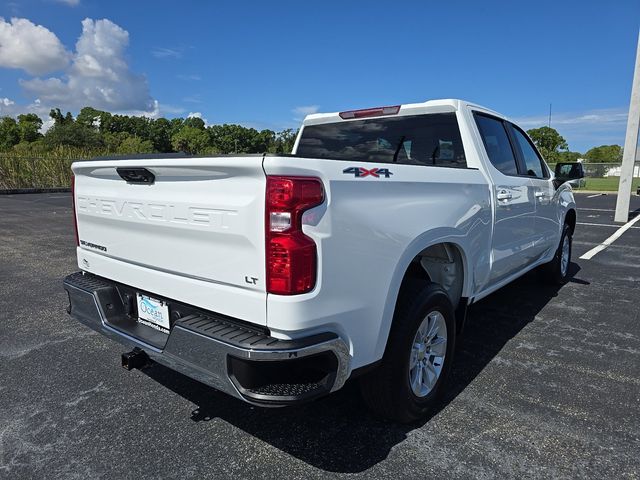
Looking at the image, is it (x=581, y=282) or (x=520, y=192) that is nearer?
(x=520, y=192)

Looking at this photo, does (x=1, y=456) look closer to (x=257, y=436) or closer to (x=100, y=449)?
(x=100, y=449)

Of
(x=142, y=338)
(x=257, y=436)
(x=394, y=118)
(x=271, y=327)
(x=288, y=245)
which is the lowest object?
(x=257, y=436)

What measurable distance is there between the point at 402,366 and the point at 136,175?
5.90ft

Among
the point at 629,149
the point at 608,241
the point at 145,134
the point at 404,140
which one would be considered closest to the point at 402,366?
the point at 404,140

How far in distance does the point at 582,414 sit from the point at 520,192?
1.95m

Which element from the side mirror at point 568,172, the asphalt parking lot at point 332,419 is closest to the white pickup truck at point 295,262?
the asphalt parking lot at point 332,419

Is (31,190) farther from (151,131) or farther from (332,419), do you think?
(151,131)

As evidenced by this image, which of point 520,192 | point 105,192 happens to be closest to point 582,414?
point 520,192

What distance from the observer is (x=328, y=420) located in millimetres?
2857

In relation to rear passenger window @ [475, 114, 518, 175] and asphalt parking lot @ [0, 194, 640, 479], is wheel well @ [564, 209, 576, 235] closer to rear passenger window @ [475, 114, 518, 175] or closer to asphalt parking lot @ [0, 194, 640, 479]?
asphalt parking lot @ [0, 194, 640, 479]

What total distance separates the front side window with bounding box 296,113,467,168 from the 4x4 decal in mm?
1213

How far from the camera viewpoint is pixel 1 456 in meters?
2.49

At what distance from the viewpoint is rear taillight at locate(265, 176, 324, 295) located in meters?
1.96

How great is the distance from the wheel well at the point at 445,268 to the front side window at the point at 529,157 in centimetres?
187
